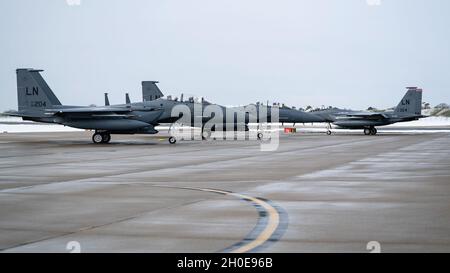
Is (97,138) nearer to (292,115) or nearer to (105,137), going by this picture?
(105,137)

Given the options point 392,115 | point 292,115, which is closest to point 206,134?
point 292,115

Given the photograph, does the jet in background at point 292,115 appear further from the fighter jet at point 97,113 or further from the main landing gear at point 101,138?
the main landing gear at point 101,138

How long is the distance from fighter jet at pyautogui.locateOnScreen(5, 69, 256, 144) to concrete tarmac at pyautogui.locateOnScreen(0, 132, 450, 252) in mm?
16688

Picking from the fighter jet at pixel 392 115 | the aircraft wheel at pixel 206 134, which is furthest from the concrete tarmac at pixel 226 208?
the fighter jet at pixel 392 115

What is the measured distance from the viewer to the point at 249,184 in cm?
1443

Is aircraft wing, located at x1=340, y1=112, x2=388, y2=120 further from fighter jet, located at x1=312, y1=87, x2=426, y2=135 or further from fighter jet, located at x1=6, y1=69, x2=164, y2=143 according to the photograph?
fighter jet, located at x1=6, y1=69, x2=164, y2=143

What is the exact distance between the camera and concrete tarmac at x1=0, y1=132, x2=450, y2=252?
25.5 ft

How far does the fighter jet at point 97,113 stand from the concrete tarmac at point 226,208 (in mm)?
16688

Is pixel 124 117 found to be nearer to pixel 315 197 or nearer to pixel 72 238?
pixel 315 197

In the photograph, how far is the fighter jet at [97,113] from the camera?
3580cm

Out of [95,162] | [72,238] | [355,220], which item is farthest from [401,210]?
[95,162]

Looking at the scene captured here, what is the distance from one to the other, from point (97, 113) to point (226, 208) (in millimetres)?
26341

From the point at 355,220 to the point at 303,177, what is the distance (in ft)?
21.9

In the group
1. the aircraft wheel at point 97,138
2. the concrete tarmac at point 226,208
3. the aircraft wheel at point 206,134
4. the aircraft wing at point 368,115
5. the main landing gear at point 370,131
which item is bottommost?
the main landing gear at point 370,131
